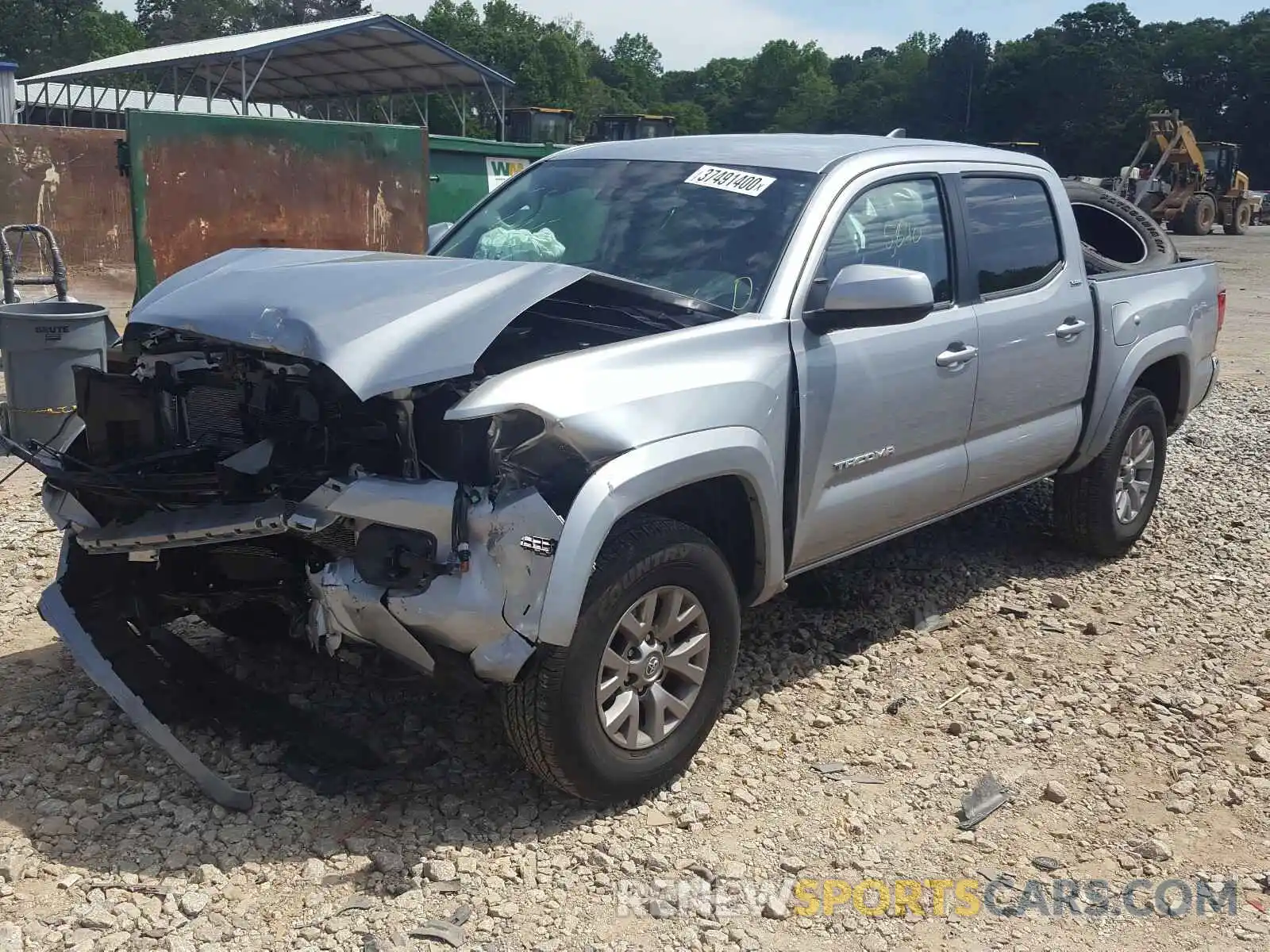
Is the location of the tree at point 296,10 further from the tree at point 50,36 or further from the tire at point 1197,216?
the tire at point 1197,216

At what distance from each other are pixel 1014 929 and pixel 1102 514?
120 inches

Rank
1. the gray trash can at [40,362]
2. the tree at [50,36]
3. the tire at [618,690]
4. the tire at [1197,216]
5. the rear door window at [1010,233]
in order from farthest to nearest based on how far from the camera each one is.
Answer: the tree at [50,36]
the tire at [1197,216]
the gray trash can at [40,362]
the rear door window at [1010,233]
the tire at [618,690]

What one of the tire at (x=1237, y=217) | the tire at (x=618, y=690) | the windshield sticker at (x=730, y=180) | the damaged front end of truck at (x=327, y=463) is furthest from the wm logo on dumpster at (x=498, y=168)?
the tire at (x=1237, y=217)

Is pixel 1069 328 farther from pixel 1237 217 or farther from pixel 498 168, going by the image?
pixel 1237 217

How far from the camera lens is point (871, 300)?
3.57m

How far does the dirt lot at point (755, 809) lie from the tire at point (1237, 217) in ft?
107

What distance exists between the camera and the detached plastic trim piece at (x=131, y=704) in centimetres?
323

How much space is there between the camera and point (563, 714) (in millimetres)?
3062

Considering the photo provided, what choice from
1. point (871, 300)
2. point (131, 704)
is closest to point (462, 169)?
point (871, 300)

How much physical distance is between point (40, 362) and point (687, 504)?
4872 millimetres

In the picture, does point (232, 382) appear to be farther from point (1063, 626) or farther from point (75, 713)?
point (1063, 626)

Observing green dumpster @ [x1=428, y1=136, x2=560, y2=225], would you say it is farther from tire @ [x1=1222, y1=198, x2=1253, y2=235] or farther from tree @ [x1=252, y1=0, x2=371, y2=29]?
tree @ [x1=252, y1=0, x2=371, y2=29]

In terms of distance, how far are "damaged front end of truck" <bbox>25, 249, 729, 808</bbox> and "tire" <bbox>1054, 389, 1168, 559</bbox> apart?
9.12ft

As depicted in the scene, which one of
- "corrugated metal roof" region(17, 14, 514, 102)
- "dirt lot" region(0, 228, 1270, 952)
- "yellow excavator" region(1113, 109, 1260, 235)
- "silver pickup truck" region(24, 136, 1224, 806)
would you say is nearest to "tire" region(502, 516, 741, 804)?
"silver pickup truck" region(24, 136, 1224, 806)
